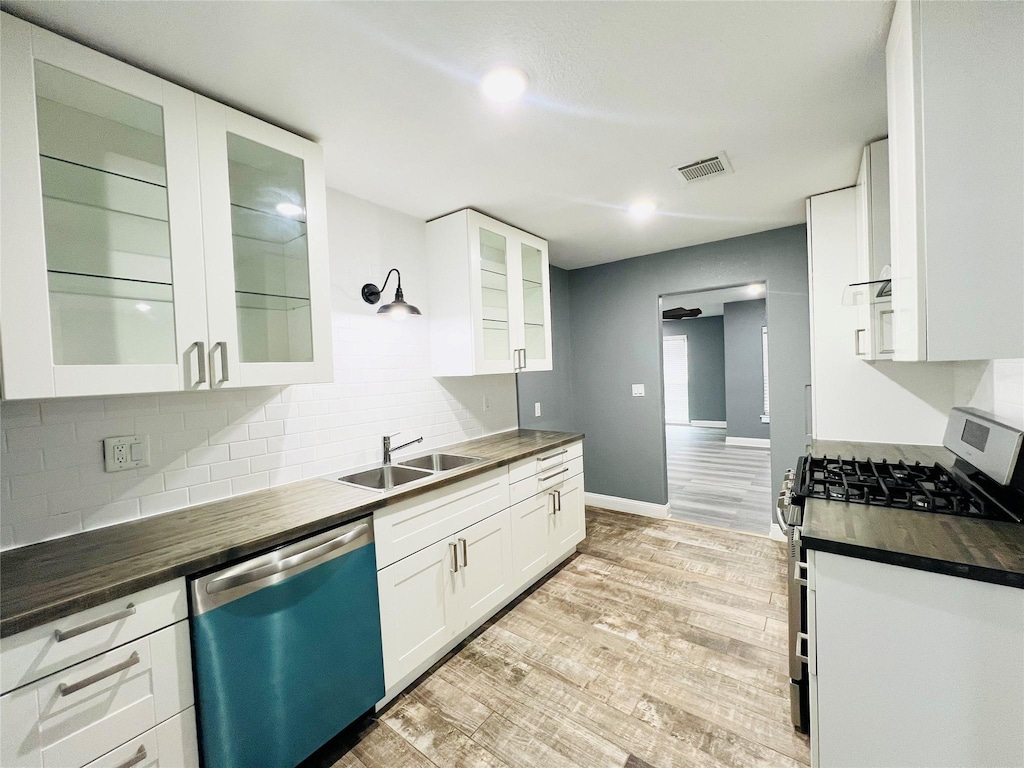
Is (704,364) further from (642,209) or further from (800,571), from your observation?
(800,571)

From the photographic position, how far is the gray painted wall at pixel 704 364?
853 cm

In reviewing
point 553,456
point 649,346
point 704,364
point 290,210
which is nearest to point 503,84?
point 290,210

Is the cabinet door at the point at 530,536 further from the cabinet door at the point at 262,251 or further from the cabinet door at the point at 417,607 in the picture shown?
the cabinet door at the point at 262,251

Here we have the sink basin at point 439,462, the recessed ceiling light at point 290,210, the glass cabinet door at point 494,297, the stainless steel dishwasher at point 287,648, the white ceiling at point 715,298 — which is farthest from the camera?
the white ceiling at point 715,298

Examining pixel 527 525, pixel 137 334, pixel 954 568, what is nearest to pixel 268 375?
pixel 137 334

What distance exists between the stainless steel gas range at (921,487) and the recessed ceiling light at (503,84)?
5.94ft

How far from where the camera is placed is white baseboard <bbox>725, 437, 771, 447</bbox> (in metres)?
6.87

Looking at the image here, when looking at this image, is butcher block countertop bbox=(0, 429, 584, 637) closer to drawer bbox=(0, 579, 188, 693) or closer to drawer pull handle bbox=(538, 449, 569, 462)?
drawer bbox=(0, 579, 188, 693)

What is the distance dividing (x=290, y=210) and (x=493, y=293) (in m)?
1.37

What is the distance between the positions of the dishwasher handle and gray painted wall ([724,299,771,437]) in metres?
6.98

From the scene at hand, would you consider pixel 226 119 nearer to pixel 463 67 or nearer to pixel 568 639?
pixel 463 67

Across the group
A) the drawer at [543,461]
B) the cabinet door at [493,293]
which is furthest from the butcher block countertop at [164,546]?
the cabinet door at [493,293]

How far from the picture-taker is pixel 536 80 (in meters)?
1.49

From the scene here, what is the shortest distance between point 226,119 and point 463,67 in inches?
36.1
